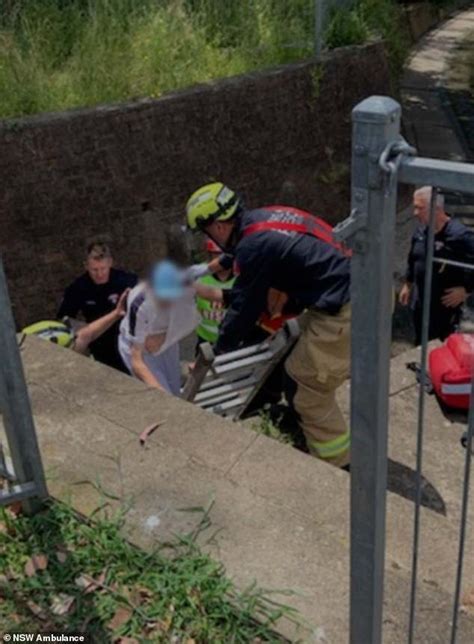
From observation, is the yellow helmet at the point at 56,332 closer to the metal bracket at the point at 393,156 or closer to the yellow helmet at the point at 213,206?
the yellow helmet at the point at 213,206

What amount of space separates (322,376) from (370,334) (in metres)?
2.79

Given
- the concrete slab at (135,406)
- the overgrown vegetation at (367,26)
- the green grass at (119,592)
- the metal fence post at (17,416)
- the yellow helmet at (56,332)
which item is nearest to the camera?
the green grass at (119,592)

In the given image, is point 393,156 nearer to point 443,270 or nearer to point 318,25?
point 443,270

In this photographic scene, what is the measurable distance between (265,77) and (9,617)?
7185 mm

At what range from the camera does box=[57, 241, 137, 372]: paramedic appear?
5.59 metres

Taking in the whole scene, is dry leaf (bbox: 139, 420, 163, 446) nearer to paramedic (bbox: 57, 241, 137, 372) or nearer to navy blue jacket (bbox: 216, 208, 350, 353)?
navy blue jacket (bbox: 216, 208, 350, 353)

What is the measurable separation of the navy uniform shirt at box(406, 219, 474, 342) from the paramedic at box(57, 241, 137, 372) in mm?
1844

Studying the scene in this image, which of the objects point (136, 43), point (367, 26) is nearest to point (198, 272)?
point (136, 43)

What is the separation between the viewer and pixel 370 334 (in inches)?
64.9

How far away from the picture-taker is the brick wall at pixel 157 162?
750cm

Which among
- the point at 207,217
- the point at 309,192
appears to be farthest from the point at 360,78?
the point at 207,217

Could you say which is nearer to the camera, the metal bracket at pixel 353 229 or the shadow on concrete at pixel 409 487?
the metal bracket at pixel 353 229

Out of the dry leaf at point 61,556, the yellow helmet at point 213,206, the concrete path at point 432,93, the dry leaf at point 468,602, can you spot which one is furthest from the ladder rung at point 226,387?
the concrete path at point 432,93

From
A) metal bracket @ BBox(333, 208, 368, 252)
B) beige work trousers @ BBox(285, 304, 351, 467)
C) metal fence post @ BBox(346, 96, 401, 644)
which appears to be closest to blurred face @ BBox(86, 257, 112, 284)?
beige work trousers @ BBox(285, 304, 351, 467)
